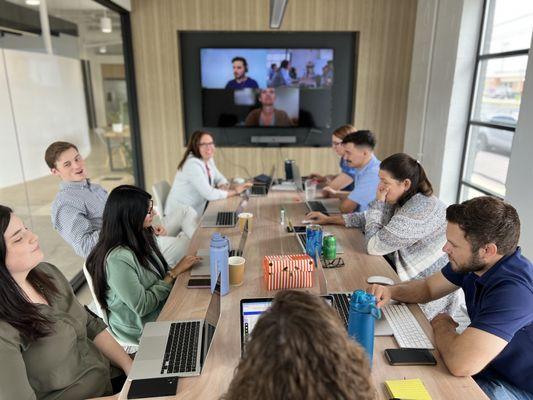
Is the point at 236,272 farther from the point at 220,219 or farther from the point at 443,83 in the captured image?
the point at 443,83

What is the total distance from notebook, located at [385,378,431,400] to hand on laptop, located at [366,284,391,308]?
1.27ft

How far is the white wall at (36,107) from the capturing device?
2496mm

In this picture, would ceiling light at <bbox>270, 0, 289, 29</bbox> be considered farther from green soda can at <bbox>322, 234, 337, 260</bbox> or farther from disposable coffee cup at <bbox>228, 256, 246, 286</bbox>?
disposable coffee cup at <bbox>228, 256, 246, 286</bbox>

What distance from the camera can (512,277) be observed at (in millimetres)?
1239

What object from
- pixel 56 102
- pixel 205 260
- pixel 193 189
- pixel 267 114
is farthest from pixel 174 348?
pixel 267 114

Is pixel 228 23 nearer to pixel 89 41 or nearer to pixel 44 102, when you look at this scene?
pixel 89 41

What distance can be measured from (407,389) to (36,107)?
2.93 metres

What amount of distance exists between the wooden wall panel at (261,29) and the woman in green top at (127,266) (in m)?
3.33

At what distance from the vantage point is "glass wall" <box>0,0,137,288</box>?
253cm

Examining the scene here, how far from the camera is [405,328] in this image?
1.39m

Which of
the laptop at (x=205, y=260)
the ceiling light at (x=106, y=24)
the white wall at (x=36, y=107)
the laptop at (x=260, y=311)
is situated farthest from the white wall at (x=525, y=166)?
the ceiling light at (x=106, y=24)

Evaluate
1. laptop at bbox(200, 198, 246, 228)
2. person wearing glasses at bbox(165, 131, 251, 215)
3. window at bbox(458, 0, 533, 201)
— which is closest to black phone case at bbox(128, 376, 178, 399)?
laptop at bbox(200, 198, 246, 228)

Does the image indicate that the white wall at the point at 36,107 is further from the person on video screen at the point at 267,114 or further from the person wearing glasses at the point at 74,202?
the person on video screen at the point at 267,114

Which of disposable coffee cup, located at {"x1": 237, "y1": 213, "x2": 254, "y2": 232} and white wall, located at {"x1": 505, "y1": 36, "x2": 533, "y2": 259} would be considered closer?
disposable coffee cup, located at {"x1": 237, "y1": 213, "x2": 254, "y2": 232}
